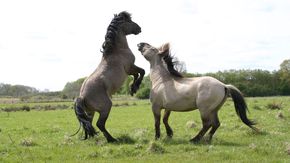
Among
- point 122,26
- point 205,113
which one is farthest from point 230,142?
point 122,26

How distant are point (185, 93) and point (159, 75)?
54.5 inches

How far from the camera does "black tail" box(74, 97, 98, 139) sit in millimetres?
11094

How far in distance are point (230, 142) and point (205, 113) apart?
1.16m

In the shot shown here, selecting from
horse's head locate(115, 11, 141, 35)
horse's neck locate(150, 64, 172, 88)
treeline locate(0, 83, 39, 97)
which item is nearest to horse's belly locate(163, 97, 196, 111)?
horse's neck locate(150, 64, 172, 88)

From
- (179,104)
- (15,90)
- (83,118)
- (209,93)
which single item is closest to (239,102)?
(209,93)

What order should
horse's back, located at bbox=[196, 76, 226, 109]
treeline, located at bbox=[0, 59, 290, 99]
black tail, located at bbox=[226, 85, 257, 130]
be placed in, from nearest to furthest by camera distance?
Result: horse's back, located at bbox=[196, 76, 226, 109] → black tail, located at bbox=[226, 85, 257, 130] → treeline, located at bbox=[0, 59, 290, 99]

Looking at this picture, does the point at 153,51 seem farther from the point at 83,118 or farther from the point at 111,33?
the point at 83,118

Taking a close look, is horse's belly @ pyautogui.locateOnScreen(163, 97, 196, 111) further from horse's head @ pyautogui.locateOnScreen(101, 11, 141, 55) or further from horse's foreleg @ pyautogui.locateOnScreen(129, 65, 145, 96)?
horse's head @ pyautogui.locateOnScreen(101, 11, 141, 55)

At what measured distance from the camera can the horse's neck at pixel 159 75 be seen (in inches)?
469

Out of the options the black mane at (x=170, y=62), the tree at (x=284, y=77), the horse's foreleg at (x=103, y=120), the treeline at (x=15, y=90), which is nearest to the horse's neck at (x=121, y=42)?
the black mane at (x=170, y=62)

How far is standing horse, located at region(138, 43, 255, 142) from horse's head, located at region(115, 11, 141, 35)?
59 centimetres

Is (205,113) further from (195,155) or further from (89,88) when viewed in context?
(89,88)

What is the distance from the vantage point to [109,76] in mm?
11750

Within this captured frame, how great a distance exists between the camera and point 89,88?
37.6 feet
